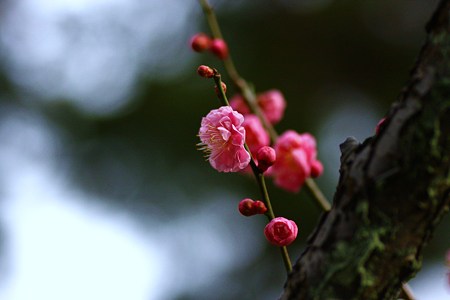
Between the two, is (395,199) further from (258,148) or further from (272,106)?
(272,106)

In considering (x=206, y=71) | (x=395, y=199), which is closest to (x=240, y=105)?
(x=206, y=71)

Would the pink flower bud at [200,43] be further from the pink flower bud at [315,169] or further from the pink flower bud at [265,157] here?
the pink flower bud at [265,157]

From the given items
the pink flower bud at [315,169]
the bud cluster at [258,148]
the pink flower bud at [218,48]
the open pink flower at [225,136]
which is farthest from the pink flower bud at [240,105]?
the open pink flower at [225,136]

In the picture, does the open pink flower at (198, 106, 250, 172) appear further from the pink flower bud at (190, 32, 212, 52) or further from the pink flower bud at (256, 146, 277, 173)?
the pink flower bud at (190, 32, 212, 52)

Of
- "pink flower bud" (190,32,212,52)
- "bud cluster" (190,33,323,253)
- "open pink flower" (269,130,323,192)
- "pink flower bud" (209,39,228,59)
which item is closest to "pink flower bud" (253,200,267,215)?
"bud cluster" (190,33,323,253)

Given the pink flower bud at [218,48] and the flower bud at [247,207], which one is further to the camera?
the pink flower bud at [218,48]

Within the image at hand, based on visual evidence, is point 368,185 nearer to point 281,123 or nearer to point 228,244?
point 281,123

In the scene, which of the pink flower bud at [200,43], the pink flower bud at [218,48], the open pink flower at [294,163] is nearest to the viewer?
the open pink flower at [294,163]
